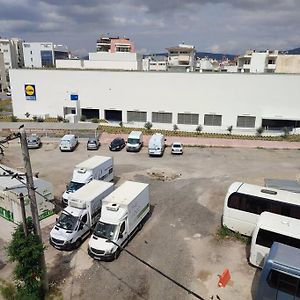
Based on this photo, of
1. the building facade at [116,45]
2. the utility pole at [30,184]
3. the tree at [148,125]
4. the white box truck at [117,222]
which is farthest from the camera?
the building facade at [116,45]

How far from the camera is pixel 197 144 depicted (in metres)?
40.9

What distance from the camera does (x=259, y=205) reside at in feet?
57.6

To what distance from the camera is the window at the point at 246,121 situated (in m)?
46.4

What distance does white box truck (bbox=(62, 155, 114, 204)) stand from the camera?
22659mm

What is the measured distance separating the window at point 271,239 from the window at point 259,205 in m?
2.71

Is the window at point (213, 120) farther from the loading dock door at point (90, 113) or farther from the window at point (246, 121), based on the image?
the loading dock door at point (90, 113)

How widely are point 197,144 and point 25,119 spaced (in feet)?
101

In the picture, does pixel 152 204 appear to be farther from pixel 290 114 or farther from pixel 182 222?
pixel 290 114

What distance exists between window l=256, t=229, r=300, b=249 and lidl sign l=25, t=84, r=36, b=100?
154ft

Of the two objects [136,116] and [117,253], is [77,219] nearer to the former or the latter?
[117,253]

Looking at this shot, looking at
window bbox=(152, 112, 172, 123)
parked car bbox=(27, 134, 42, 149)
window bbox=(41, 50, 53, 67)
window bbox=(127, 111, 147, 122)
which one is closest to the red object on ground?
parked car bbox=(27, 134, 42, 149)

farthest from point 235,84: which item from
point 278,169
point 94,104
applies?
point 94,104

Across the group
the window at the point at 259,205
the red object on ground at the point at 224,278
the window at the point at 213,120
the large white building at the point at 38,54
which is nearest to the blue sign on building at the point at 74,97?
the window at the point at 213,120

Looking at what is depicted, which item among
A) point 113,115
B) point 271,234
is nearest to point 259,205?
point 271,234
